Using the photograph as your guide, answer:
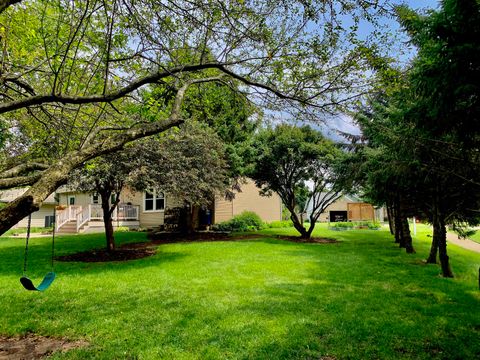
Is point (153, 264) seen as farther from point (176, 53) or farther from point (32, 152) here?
point (176, 53)

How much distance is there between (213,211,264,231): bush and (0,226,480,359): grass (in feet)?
40.6

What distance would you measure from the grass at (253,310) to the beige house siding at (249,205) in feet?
45.3

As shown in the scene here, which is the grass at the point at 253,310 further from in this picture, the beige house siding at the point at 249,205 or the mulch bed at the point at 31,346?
the beige house siding at the point at 249,205

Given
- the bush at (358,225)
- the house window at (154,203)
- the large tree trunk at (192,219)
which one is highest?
the house window at (154,203)

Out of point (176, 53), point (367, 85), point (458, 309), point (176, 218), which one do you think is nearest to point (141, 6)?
point (176, 53)

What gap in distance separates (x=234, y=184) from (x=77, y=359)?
15599 mm

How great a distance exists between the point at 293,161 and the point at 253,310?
12325 mm

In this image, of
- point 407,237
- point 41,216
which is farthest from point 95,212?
point 407,237

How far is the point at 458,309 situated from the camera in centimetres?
571

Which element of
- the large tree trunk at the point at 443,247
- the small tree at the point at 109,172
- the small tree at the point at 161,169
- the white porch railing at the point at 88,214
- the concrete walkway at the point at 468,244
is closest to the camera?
the large tree trunk at the point at 443,247

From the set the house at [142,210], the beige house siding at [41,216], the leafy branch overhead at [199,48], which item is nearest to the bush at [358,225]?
the house at [142,210]

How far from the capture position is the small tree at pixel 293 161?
54.4ft

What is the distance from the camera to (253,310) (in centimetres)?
557

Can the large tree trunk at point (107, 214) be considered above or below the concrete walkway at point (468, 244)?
above
